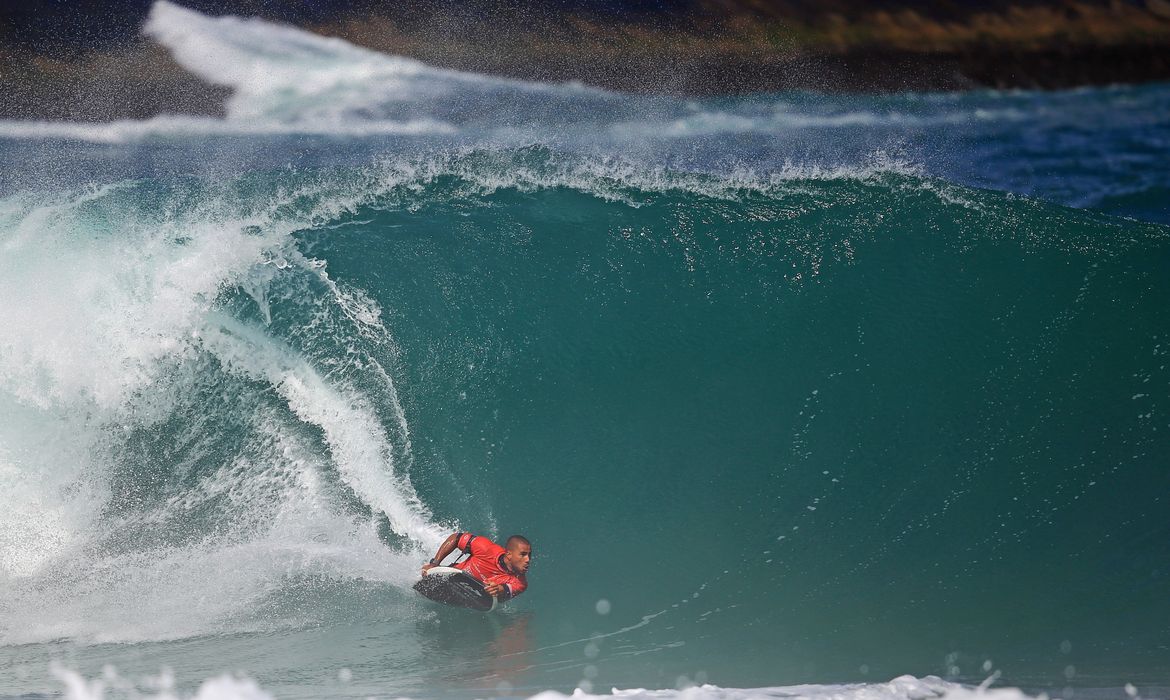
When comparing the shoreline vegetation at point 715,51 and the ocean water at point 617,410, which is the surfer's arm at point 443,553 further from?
the shoreline vegetation at point 715,51

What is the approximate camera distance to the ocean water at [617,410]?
17.0 feet

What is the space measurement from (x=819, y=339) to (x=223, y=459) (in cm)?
457

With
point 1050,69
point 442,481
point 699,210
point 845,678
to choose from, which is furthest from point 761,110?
point 845,678

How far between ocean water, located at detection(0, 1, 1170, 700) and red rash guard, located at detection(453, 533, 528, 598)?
0.32 meters

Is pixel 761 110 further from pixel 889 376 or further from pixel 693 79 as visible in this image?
pixel 889 376

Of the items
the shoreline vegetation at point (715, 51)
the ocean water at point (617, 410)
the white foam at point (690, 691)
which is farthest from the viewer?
the shoreline vegetation at point (715, 51)

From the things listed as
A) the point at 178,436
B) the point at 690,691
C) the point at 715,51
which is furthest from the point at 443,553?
the point at 715,51

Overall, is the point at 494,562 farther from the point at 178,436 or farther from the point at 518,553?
the point at 178,436

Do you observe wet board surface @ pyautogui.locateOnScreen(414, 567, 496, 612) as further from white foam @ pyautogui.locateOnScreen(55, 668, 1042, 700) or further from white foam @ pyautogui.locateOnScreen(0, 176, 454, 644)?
white foam @ pyautogui.locateOnScreen(55, 668, 1042, 700)

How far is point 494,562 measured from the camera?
5.18 m

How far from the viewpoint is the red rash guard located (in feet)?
16.9

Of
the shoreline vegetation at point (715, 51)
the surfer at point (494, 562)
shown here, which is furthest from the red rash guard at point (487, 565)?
the shoreline vegetation at point (715, 51)

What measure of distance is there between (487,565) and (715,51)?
19.9 feet

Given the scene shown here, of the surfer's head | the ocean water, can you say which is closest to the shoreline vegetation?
the ocean water
